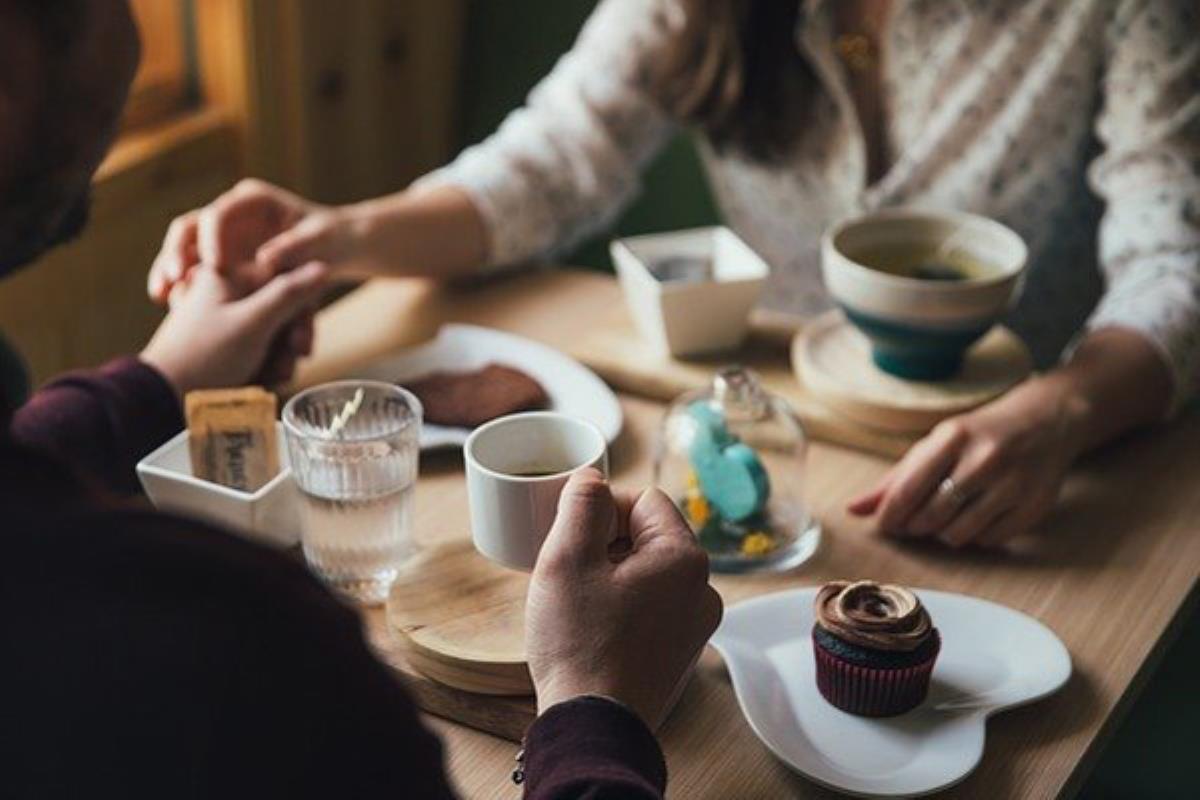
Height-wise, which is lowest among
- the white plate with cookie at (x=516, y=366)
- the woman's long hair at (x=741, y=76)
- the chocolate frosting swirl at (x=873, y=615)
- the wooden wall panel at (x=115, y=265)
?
the wooden wall panel at (x=115, y=265)

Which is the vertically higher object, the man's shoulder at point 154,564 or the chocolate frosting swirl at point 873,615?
the man's shoulder at point 154,564

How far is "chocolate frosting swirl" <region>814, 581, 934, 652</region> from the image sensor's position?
1025 millimetres

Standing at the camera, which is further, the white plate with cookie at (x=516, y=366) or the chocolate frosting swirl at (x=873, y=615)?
the white plate with cookie at (x=516, y=366)

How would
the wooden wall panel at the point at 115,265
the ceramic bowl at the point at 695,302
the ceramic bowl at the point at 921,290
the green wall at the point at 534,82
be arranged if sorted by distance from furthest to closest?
the green wall at the point at 534,82, the wooden wall panel at the point at 115,265, the ceramic bowl at the point at 695,302, the ceramic bowl at the point at 921,290

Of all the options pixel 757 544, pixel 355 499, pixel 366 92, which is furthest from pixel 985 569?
pixel 366 92

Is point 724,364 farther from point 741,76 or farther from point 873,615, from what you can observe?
point 873,615

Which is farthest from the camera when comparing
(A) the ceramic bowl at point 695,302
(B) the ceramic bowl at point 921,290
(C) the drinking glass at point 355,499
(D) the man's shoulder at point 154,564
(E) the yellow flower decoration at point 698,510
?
(A) the ceramic bowl at point 695,302

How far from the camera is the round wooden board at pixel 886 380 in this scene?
54.6 inches

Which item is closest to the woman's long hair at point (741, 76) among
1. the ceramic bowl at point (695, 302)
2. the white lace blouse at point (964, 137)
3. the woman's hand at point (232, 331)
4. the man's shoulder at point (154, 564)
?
the white lace blouse at point (964, 137)

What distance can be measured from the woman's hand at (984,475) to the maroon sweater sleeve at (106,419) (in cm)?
56

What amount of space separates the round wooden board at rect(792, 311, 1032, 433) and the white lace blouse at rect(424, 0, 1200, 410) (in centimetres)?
16

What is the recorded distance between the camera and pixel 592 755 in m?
0.88

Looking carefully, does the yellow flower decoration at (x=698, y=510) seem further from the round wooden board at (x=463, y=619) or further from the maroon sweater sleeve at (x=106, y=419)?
the maroon sweater sleeve at (x=106, y=419)

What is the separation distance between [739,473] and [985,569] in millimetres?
200
